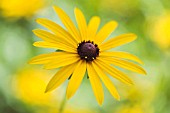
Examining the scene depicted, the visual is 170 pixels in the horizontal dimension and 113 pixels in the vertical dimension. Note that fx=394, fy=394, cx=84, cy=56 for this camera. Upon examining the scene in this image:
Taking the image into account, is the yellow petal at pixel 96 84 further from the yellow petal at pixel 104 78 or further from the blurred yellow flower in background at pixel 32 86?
the blurred yellow flower in background at pixel 32 86

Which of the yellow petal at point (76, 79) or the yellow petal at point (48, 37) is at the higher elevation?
the yellow petal at point (48, 37)

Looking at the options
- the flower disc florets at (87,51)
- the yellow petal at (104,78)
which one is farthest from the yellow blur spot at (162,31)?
the yellow petal at (104,78)

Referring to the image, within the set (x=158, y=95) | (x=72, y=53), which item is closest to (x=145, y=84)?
(x=158, y=95)

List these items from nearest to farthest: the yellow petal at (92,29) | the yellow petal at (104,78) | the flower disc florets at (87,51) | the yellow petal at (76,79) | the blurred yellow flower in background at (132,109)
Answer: the yellow petal at (76,79) < the yellow petal at (104,78) < the flower disc florets at (87,51) < the yellow petal at (92,29) < the blurred yellow flower in background at (132,109)

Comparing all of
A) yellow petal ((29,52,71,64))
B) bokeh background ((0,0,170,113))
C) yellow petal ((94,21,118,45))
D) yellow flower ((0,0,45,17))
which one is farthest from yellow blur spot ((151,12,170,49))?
yellow petal ((29,52,71,64))

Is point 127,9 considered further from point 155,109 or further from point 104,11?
point 155,109

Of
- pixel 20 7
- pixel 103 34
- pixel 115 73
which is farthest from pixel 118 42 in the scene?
pixel 20 7

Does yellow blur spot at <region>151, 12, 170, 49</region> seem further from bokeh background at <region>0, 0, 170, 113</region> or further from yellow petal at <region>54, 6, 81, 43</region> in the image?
yellow petal at <region>54, 6, 81, 43</region>

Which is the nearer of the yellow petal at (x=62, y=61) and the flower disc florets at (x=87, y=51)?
the yellow petal at (x=62, y=61)

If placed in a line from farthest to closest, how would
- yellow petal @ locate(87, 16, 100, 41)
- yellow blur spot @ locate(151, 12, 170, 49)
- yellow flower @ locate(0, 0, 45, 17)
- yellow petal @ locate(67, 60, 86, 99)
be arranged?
yellow blur spot @ locate(151, 12, 170, 49)
yellow flower @ locate(0, 0, 45, 17)
yellow petal @ locate(87, 16, 100, 41)
yellow petal @ locate(67, 60, 86, 99)
